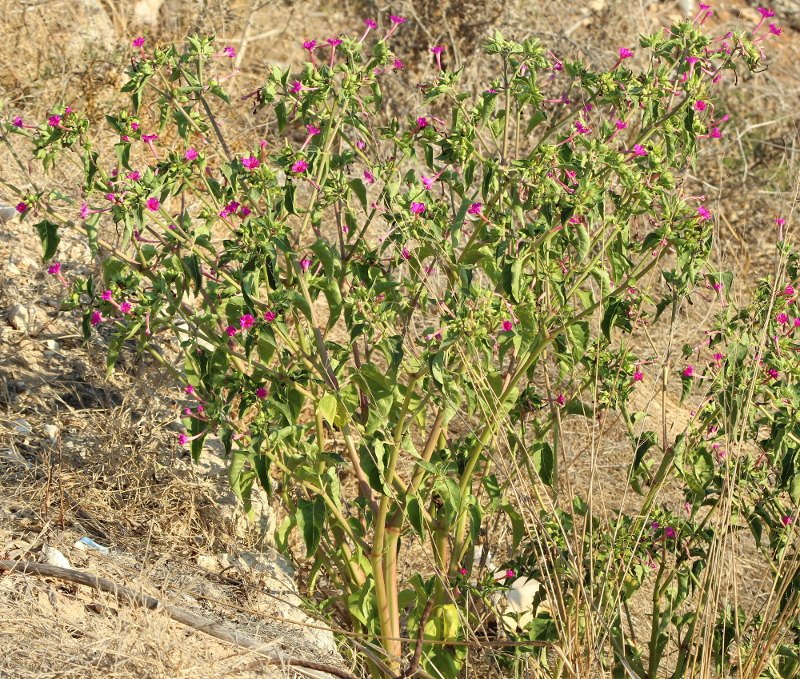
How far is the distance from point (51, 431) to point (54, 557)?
0.67 metres

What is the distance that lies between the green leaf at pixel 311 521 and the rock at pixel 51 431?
3.58ft

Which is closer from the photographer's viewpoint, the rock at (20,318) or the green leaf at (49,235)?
the green leaf at (49,235)

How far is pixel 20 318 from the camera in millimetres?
3334

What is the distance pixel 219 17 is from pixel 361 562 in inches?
135

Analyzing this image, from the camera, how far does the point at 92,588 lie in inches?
92.5

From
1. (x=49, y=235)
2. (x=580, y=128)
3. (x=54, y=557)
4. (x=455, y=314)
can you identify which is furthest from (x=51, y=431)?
(x=580, y=128)

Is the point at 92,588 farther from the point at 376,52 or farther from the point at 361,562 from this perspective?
the point at 376,52

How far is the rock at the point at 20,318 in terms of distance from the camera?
3330mm

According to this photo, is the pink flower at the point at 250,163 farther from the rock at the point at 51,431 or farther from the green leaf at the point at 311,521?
the rock at the point at 51,431

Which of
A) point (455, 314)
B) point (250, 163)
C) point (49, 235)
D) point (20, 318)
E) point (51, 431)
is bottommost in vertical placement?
point (51, 431)

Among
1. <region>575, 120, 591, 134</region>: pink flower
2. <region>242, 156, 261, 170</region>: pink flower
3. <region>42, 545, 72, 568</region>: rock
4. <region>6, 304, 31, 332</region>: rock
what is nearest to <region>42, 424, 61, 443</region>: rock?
<region>6, 304, 31, 332</region>: rock

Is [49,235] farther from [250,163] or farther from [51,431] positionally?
[51,431]

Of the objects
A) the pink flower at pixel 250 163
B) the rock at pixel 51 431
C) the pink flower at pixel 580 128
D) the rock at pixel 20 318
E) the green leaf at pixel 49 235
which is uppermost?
the pink flower at pixel 580 128

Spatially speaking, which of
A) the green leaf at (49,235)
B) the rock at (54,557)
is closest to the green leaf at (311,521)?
the rock at (54,557)
